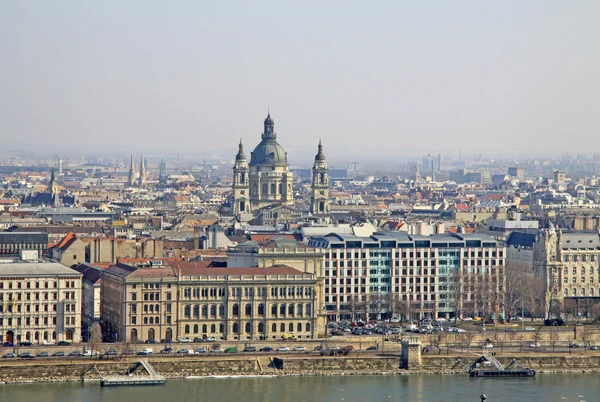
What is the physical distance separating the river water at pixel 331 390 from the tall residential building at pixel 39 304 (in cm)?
695

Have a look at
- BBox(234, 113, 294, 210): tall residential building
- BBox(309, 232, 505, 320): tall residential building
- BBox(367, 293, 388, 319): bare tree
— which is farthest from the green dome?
BBox(367, 293, 388, 319): bare tree

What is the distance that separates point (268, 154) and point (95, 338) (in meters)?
66.9

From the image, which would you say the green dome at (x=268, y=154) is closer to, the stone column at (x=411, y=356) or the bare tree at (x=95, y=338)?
the bare tree at (x=95, y=338)

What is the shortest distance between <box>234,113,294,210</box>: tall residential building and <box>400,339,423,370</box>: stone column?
6541 cm

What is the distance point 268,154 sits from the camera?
403 ft

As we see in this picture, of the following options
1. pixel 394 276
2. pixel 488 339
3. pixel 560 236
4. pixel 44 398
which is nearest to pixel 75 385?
pixel 44 398

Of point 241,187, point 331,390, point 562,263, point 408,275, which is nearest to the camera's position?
point 331,390

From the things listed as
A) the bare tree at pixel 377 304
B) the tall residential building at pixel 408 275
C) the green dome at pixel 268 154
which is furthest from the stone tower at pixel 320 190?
the bare tree at pixel 377 304

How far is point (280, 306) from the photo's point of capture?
60.8m

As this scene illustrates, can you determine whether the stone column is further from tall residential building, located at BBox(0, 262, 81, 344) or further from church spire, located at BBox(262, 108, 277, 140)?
church spire, located at BBox(262, 108, 277, 140)

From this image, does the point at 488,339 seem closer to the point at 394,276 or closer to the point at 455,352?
the point at 455,352

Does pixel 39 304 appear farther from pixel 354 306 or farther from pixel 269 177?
pixel 269 177

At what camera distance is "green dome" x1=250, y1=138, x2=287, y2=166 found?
122688 millimetres

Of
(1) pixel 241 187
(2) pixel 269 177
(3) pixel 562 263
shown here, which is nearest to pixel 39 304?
(3) pixel 562 263
